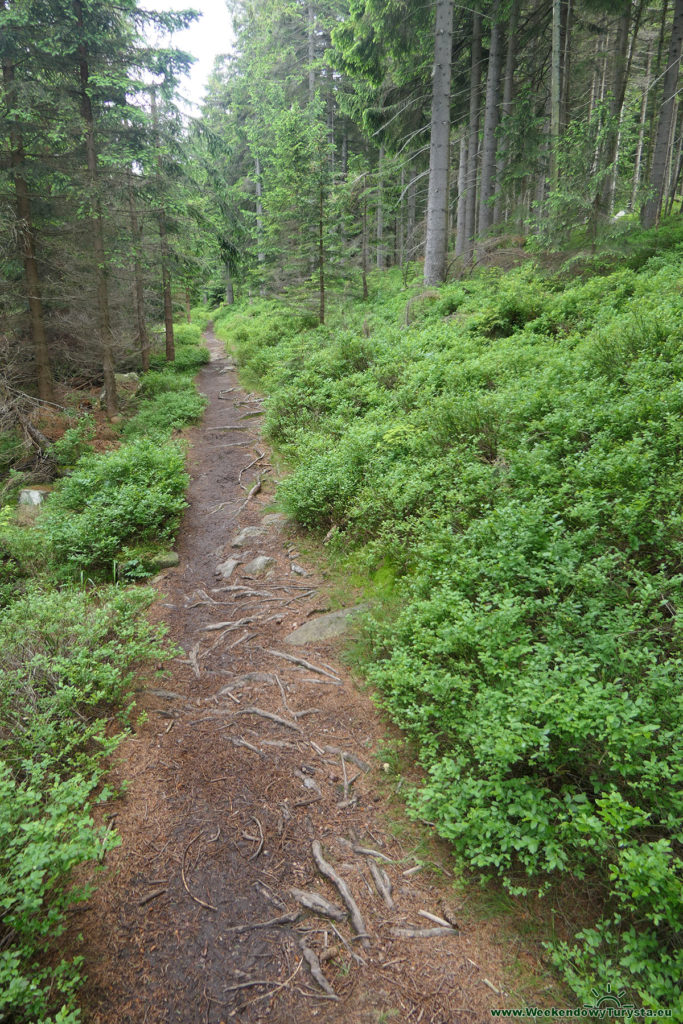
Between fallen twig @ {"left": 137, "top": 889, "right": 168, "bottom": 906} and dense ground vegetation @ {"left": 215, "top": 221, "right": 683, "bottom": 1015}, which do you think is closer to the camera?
dense ground vegetation @ {"left": 215, "top": 221, "right": 683, "bottom": 1015}

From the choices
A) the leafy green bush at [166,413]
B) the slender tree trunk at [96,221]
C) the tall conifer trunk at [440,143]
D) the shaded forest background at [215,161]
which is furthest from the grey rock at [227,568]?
the tall conifer trunk at [440,143]

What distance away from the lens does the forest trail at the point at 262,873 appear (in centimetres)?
260

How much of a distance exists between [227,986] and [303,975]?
0.42 metres

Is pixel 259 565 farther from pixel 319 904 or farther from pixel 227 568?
pixel 319 904

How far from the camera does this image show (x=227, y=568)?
287 inches

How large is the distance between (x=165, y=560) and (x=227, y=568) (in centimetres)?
101

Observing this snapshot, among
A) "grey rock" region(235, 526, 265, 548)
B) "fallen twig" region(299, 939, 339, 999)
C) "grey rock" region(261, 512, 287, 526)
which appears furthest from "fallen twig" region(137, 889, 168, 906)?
"grey rock" region(261, 512, 287, 526)

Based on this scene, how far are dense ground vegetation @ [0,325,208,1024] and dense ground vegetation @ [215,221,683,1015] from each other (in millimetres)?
2259

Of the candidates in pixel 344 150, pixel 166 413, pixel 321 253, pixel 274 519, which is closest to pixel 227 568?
pixel 274 519

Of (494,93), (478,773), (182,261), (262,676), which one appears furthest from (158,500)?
(494,93)

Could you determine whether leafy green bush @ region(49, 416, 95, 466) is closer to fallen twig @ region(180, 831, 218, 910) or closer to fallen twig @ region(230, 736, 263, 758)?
fallen twig @ region(230, 736, 263, 758)

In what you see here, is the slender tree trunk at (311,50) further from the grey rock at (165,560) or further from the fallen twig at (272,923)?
the fallen twig at (272,923)

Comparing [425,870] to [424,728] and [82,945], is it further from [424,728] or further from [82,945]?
[82,945]

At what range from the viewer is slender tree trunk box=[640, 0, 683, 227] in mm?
13461
